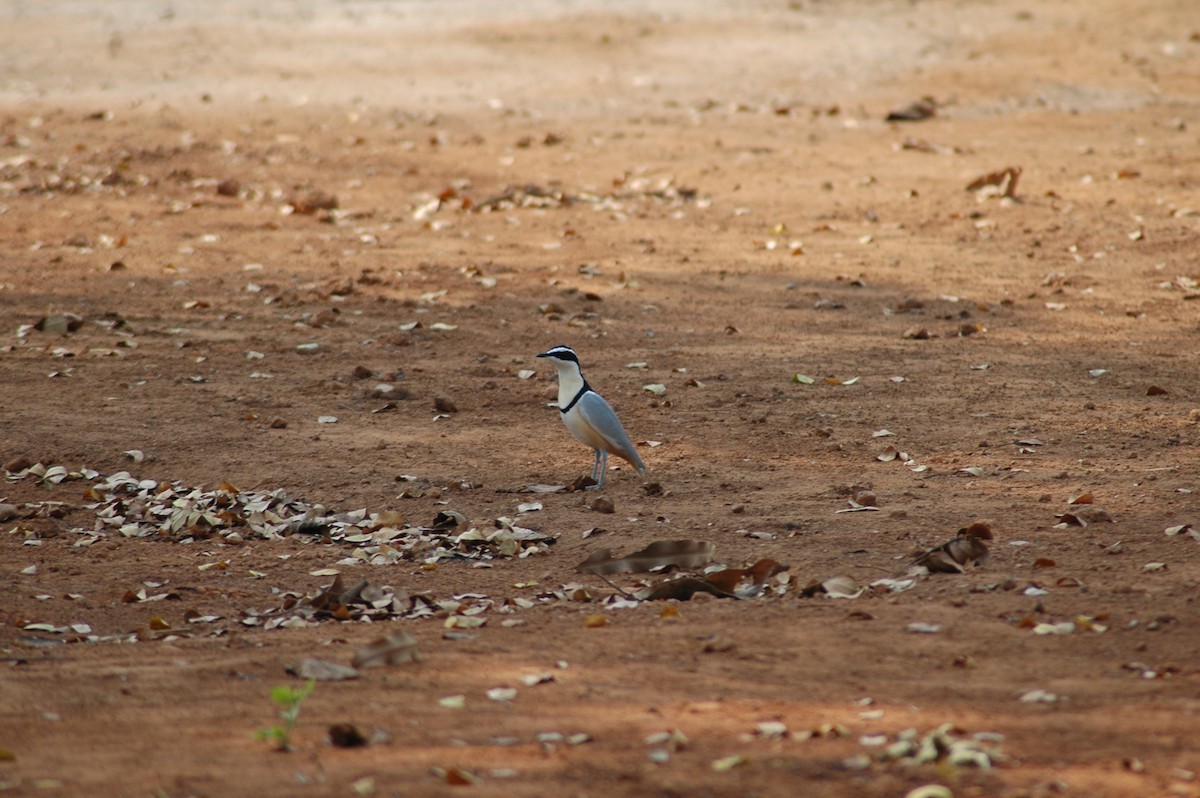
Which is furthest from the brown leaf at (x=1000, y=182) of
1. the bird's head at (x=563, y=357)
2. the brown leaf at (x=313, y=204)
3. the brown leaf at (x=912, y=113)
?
the bird's head at (x=563, y=357)

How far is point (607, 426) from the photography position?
5539 millimetres

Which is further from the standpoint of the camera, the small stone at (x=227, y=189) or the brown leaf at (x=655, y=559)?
the small stone at (x=227, y=189)

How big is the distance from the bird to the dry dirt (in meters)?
0.16

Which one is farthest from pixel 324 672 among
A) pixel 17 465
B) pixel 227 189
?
pixel 227 189

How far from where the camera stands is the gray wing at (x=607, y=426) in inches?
218

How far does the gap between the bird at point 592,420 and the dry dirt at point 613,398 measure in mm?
156

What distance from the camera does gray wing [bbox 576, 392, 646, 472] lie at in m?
5.54

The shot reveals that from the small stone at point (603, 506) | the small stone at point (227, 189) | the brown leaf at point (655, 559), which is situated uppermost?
the small stone at point (227, 189)

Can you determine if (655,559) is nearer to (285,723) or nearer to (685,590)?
(685,590)

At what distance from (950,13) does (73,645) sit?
694 inches

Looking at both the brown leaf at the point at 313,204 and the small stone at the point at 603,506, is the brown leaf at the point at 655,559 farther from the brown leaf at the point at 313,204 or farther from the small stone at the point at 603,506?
the brown leaf at the point at 313,204

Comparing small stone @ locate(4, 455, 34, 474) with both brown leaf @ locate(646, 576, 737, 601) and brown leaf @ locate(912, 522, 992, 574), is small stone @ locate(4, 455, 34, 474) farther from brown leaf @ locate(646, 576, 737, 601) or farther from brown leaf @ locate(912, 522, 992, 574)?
brown leaf @ locate(912, 522, 992, 574)

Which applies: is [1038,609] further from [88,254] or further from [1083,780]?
[88,254]

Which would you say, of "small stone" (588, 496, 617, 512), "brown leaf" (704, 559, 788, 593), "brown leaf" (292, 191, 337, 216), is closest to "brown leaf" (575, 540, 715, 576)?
"brown leaf" (704, 559, 788, 593)
